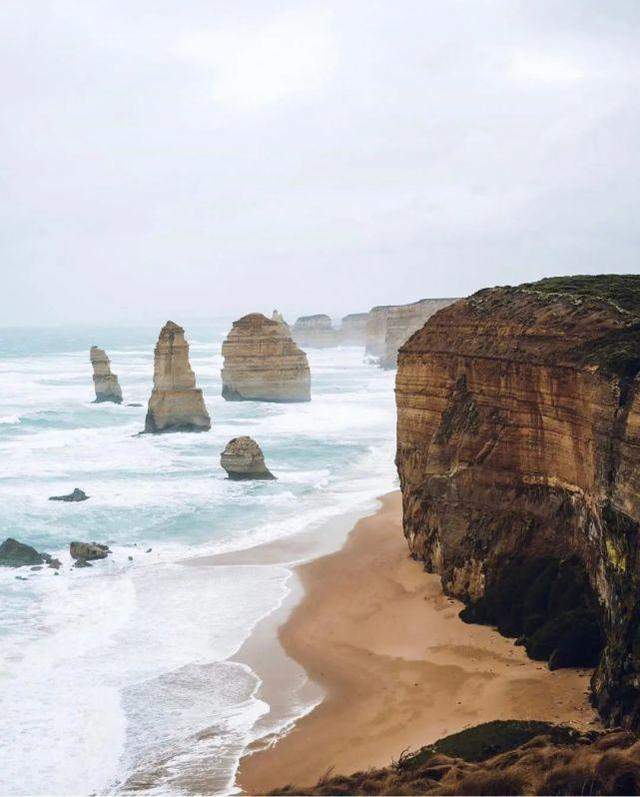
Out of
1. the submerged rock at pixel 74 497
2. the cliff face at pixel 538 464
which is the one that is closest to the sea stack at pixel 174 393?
the submerged rock at pixel 74 497

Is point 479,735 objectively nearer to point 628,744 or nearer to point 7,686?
point 628,744

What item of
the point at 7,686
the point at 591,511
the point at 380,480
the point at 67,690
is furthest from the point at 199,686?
the point at 380,480

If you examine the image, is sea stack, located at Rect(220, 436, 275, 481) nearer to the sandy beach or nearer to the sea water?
the sea water

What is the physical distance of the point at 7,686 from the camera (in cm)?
1947

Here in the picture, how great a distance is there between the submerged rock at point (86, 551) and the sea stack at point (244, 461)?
11.7 meters

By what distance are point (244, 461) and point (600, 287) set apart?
20845 mm

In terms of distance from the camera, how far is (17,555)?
95.2 feet

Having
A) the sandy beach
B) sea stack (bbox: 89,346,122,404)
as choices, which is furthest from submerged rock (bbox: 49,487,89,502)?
sea stack (bbox: 89,346,122,404)

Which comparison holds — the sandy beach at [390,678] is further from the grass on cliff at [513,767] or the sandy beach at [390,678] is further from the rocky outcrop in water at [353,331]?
the rocky outcrop in water at [353,331]

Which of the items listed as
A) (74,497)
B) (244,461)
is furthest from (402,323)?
(74,497)

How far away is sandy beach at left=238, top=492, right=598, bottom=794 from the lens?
16.2 m

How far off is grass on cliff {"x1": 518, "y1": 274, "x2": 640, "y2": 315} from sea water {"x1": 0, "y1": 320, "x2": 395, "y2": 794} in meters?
10.8

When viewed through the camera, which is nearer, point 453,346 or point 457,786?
point 457,786

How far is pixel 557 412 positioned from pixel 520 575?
3.74m
